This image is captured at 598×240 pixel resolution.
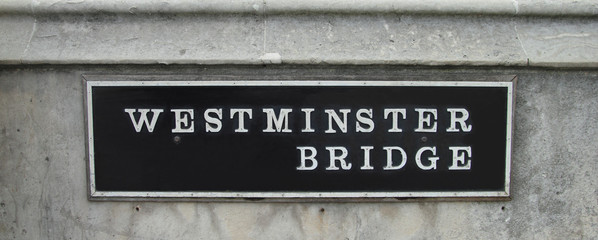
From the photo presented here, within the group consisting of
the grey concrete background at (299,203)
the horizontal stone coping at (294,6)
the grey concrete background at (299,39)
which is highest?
the horizontal stone coping at (294,6)

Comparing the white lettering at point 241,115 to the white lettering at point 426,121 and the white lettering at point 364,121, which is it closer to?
the white lettering at point 364,121

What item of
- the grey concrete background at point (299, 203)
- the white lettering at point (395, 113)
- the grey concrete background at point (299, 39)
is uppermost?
the grey concrete background at point (299, 39)

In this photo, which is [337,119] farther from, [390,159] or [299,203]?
[299,203]

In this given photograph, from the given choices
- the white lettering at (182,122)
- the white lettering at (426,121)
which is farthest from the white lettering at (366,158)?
the white lettering at (182,122)

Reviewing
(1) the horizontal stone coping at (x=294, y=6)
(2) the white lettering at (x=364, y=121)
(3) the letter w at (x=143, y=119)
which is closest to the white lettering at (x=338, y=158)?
(2) the white lettering at (x=364, y=121)

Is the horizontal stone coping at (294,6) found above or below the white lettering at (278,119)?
above

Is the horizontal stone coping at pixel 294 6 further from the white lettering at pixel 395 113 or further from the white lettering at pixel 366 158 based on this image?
the white lettering at pixel 366 158

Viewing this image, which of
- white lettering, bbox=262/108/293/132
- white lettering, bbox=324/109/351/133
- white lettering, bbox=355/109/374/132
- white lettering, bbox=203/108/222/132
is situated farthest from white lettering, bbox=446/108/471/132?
white lettering, bbox=203/108/222/132

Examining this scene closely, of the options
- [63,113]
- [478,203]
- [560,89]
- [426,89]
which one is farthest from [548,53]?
[63,113]

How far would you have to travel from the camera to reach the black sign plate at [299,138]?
6.93 ft

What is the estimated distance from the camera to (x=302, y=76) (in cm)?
211

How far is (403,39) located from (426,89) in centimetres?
25

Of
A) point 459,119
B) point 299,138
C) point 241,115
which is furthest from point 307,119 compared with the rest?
point 459,119

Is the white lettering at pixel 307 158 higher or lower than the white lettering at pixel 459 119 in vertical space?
lower
